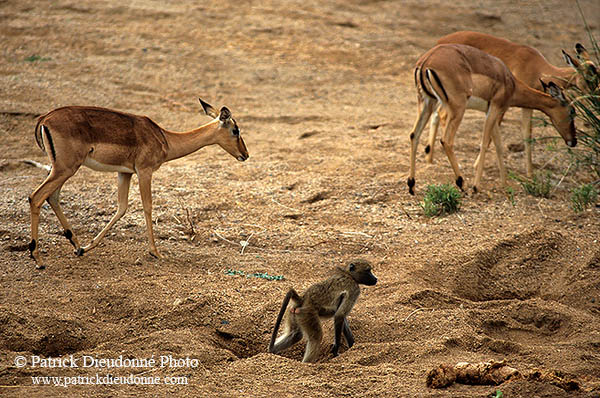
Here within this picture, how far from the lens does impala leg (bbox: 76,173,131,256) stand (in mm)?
6236

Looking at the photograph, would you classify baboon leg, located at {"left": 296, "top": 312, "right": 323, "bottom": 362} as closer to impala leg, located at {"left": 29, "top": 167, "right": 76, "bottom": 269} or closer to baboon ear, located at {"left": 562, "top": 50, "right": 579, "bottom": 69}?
impala leg, located at {"left": 29, "top": 167, "right": 76, "bottom": 269}

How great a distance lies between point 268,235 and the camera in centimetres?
698

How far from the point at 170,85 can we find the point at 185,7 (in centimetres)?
380

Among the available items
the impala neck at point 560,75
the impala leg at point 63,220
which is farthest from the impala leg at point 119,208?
the impala neck at point 560,75

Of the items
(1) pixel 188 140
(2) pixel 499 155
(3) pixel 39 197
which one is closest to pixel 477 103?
(2) pixel 499 155

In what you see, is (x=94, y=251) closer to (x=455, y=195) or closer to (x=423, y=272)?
(x=423, y=272)

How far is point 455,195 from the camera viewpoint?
7492mm

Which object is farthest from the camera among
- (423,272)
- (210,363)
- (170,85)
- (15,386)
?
(170,85)

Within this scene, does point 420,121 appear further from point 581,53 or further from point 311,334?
point 311,334

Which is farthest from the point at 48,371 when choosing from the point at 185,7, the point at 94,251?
the point at 185,7

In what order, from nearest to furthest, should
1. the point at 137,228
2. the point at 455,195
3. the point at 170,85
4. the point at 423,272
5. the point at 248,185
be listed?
1. the point at 423,272
2. the point at 137,228
3. the point at 455,195
4. the point at 248,185
5. the point at 170,85

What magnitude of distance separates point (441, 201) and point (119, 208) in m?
3.49

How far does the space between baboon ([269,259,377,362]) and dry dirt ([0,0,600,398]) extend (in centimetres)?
17

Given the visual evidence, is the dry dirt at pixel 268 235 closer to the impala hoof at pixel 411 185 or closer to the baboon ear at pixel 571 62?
the impala hoof at pixel 411 185
